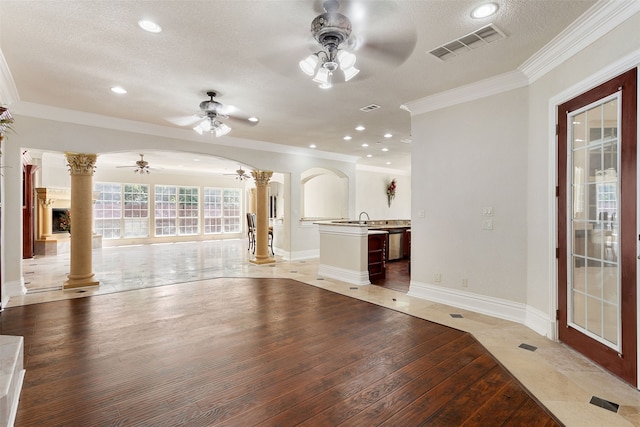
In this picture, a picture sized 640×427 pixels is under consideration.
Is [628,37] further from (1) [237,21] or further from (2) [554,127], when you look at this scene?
(1) [237,21]

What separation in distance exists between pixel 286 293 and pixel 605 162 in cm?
411

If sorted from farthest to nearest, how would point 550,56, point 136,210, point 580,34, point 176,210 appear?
point 176,210
point 136,210
point 550,56
point 580,34

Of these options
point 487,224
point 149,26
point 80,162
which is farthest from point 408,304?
point 80,162

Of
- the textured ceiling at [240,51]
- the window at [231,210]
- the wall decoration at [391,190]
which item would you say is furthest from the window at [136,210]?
the wall decoration at [391,190]

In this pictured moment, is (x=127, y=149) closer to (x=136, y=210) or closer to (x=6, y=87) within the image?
A: (x=6, y=87)

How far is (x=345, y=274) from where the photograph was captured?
5820 mm

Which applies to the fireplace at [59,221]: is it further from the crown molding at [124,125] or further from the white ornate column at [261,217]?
the white ornate column at [261,217]

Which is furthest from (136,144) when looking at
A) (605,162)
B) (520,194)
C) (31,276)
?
(605,162)

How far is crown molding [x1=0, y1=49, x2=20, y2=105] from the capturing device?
3452mm

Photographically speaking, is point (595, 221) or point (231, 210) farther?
point (231, 210)

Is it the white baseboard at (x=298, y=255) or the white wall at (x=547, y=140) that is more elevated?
the white wall at (x=547, y=140)

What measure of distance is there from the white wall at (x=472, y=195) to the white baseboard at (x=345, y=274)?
3.48 ft

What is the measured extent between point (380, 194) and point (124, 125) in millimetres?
9052

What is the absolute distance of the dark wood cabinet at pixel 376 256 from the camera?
19.8ft
